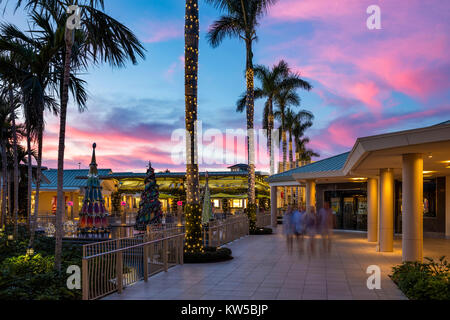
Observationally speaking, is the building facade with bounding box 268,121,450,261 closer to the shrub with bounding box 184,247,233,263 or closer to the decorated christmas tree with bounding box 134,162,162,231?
the shrub with bounding box 184,247,233,263

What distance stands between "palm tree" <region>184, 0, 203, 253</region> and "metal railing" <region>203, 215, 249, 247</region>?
203 cm

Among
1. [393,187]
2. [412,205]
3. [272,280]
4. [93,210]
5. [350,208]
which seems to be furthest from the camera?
[350,208]

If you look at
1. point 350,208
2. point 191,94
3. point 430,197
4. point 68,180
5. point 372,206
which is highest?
point 191,94

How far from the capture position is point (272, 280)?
11.6 metres

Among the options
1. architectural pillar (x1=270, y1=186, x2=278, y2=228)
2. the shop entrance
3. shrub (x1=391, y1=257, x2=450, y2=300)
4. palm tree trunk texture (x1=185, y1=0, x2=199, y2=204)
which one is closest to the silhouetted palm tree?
architectural pillar (x1=270, y1=186, x2=278, y2=228)

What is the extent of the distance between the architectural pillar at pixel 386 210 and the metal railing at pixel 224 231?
6.87 metres

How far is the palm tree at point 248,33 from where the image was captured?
2678 cm

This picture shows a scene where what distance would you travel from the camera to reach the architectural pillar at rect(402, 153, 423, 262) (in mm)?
12531

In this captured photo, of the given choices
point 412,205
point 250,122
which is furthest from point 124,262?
point 250,122

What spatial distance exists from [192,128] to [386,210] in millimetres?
8843

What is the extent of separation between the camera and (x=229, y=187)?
46688 millimetres

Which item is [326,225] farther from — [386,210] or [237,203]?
[237,203]

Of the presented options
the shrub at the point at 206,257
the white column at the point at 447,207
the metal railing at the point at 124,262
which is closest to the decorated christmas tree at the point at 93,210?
the metal railing at the point at 124,262

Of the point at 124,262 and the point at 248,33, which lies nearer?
the point at 124,262
